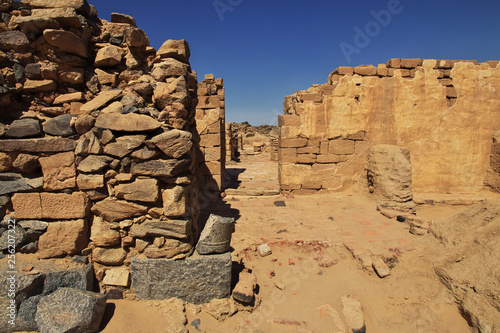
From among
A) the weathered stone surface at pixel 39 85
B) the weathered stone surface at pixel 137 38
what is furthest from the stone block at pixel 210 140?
the weathered stone surface at pixel 39 85

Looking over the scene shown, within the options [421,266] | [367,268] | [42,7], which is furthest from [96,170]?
[421,266]

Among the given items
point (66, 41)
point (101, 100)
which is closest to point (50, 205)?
point (101, 100)

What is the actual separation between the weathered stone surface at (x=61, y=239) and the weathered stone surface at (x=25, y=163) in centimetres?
63

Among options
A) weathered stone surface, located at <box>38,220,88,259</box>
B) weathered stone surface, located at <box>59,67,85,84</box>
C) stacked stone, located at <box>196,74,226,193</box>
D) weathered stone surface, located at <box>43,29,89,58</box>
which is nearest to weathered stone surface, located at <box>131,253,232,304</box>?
weathered stone surface, located at <box>38,220,88,259</box>

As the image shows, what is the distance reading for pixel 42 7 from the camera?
338cm

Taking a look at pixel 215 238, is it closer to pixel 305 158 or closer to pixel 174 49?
pixel 174 49

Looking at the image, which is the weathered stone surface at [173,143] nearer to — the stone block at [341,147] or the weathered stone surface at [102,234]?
the weathered stone surface at [102,234]

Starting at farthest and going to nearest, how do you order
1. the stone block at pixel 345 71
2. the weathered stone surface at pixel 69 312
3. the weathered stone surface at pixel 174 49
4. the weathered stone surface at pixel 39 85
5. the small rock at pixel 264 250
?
the stone block at pixel 345 71 → the small rock at pixel 264 250 → the weathered stone surface at pixel 174 49 → the weathered stone surface at pixel 39 85 → the weathered stone surface at pixel 69 312

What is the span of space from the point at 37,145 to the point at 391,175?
624 cm

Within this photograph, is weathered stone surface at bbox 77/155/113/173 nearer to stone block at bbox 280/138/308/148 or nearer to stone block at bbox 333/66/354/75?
stone block at bbox 280/138/308/148

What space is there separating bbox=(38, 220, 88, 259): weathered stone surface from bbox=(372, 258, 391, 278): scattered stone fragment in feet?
12.1

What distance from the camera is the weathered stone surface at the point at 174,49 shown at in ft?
12.1

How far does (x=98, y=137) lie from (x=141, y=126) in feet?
1.65

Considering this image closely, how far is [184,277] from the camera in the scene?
9.51 ft
